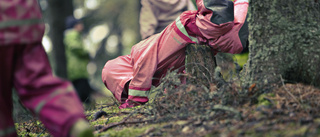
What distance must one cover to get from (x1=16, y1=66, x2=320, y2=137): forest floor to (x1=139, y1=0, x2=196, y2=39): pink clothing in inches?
150

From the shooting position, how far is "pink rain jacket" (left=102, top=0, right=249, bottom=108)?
14.2 ft

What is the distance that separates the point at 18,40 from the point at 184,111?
1.44m

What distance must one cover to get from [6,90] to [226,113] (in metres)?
1.51

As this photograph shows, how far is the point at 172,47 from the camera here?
462 centimetres

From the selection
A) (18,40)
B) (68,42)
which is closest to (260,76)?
(18,40)

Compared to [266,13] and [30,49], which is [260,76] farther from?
[30,49]

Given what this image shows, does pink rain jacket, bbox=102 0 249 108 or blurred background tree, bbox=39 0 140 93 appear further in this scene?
blurred background tree, bbox=39 0 140 93

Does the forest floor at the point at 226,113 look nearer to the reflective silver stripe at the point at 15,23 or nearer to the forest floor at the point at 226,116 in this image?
the forest floor at the point at 226,116

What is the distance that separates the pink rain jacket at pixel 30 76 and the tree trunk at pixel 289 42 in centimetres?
162

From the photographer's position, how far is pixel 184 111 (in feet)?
10.3

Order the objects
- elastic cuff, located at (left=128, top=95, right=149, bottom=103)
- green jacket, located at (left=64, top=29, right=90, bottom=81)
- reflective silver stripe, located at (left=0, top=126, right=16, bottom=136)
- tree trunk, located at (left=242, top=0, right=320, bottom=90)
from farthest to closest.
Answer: green jacket, located at (left=64, top=29, right=90, bottom=81)
elastic cuff, located at (left=128, top=95, right=149, bottom=103)
tree trunk, located at (left=242, top=0, right=320, bottom=90)
reflective silver stripe, located at (left=0, top=126, right=16, bottom=136)

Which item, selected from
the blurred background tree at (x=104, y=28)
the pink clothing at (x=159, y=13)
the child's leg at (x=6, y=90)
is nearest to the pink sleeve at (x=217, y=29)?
the child's leg at (x=6, y=90)

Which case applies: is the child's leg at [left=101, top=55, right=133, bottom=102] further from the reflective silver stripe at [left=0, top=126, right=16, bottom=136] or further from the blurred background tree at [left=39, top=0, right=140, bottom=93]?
the blurred background tree at [left=39, top=0, right=140, bottom=93]

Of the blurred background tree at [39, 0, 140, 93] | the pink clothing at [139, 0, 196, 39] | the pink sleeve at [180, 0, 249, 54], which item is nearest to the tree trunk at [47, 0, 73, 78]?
the pink clothing at [139, 0, 196, 39]
